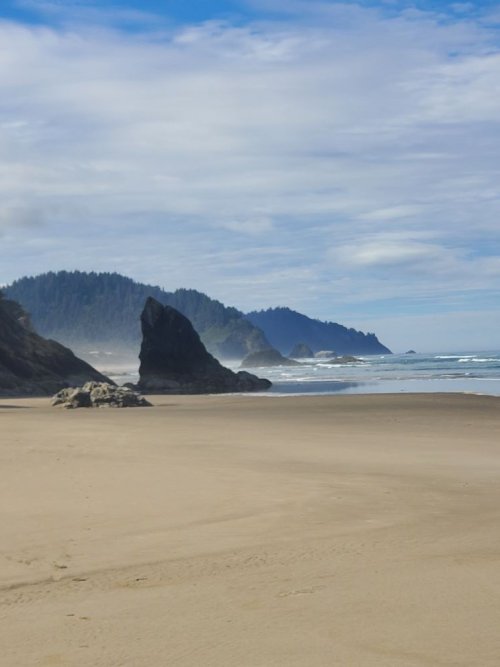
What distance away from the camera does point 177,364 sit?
68250mm

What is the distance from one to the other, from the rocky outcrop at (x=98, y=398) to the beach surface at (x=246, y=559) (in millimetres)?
18220

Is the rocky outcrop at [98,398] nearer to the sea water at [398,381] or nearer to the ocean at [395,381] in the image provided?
the ocean at [395,381]

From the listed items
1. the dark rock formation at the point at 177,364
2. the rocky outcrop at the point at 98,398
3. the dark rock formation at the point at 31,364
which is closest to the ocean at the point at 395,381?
the dark rock formation at the point at 177,364

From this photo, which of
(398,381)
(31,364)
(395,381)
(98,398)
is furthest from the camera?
(395,381)

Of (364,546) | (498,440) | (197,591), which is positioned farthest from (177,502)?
(498,440)

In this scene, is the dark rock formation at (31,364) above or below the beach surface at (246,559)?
above

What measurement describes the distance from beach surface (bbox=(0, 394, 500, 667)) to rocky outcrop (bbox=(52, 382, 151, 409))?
1822 centimetres

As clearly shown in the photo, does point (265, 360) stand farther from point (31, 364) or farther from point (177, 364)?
point (31, 364)

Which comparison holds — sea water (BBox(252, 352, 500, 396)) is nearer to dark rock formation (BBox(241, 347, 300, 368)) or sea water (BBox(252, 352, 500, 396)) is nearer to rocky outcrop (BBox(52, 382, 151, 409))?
rocky outcrop (BBox(52, 382, 151, 409))

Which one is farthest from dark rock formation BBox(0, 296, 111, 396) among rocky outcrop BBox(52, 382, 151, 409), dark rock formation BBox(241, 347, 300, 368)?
dark rock formation BBox(241, 347, 300, 368)

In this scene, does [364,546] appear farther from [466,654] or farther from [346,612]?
[466,654]

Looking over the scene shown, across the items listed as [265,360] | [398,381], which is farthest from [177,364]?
[265,360]

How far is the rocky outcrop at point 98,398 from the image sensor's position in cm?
3325

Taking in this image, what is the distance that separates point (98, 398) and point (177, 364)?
113 ft
